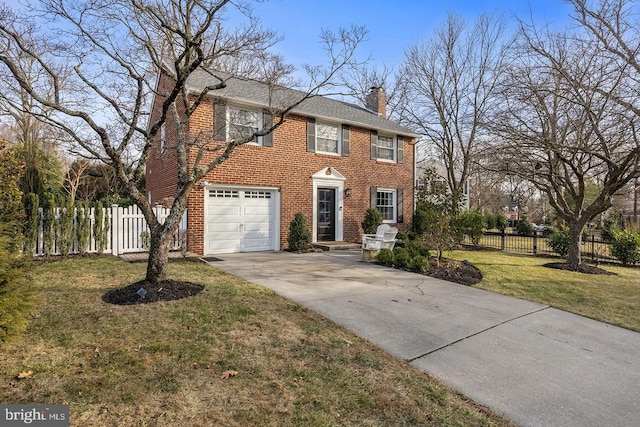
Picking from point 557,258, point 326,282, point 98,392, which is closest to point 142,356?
point 98,392

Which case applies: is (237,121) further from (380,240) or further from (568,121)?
(568,121)

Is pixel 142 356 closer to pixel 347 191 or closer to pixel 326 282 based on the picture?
pixel 326 282

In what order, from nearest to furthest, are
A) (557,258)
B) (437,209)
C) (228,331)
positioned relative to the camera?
(228,331), (437,209), (557,258)

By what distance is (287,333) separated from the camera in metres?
3.94

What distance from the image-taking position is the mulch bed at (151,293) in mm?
4785

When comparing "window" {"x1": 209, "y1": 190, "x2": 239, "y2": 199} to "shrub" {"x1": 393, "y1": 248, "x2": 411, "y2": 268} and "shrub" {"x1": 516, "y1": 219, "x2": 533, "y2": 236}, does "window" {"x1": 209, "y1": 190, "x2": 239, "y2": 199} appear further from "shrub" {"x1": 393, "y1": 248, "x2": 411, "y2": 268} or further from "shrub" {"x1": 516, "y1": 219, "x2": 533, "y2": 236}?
"shrub" {"x1": 516, "y1": 219, "x2": 533, "y2": 236}

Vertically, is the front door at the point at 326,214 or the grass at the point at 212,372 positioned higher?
the front door at the point at 326,214

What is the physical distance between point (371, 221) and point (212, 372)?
34.6 feet

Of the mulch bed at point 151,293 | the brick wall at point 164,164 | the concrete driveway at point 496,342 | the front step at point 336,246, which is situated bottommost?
the concrete driveway at point 496,342

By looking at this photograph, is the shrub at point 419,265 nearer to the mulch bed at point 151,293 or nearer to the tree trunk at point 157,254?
the mulch bed at point 151,293

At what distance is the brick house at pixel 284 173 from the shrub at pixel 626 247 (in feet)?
24.1

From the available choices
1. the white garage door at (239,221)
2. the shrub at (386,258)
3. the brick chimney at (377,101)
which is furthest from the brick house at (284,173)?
the shrub at (386,258)

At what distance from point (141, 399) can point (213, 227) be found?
7.98 metres

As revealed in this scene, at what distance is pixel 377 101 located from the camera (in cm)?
1727
